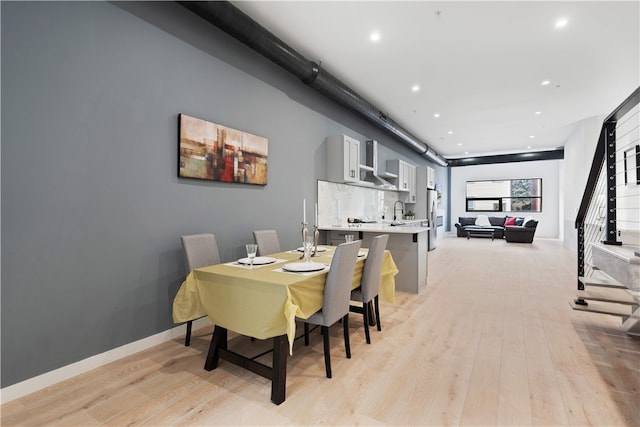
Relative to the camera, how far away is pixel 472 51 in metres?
A: 3.94

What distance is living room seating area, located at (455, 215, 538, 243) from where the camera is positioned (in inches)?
406

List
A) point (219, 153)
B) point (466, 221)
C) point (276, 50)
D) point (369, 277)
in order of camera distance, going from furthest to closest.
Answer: point (466, 221) → point (276, 50) → point (219, 153) → point (369, 277)

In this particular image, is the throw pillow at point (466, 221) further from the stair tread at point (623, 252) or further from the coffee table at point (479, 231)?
the stair tread at point (623, 252)

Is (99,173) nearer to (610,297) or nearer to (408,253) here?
(408,253)

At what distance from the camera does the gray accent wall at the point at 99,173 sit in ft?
6.30

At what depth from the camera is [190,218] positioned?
2.96 metres

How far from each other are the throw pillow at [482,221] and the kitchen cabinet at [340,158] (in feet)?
30.7

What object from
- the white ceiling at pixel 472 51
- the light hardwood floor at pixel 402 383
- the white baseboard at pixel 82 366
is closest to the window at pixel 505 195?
the white ceiling at pixel 472 51

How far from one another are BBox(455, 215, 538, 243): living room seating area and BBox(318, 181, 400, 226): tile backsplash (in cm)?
546

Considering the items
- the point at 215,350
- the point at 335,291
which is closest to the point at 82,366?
the point at 215,350

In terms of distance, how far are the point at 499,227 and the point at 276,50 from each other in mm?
11476

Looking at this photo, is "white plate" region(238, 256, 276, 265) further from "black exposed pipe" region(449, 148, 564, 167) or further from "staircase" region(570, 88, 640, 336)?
"black exposed pipe" region(449, 148, 564, 167)

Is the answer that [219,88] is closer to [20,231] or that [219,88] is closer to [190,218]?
[190,218]

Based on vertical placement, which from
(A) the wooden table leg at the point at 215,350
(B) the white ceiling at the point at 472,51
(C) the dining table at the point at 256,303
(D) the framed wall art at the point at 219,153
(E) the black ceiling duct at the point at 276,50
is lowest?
(A) the wooden table leg at the point at 215,350
